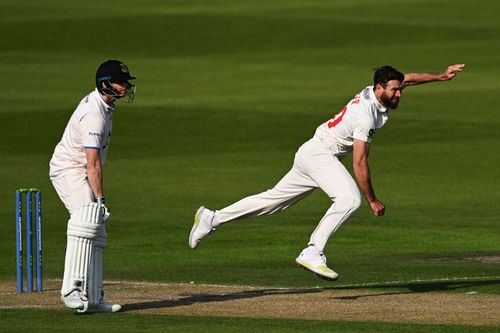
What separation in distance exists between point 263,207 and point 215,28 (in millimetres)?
28712

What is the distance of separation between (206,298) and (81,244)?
1459 mm

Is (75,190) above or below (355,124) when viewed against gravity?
below

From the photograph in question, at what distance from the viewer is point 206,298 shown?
456 inches

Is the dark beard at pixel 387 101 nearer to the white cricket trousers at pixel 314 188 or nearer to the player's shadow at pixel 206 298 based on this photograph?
the white cricket trousers at pixel 314 188

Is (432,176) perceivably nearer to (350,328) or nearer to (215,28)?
(350,328)

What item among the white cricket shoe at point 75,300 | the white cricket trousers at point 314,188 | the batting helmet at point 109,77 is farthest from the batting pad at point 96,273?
the white cricket trousers at point 314,188

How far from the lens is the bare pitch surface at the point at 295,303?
34.5ft

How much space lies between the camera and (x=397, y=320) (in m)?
10.3

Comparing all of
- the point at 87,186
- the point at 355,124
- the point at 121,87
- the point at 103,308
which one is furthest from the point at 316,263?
the point at 121,87

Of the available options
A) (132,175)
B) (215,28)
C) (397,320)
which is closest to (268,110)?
(132,175)

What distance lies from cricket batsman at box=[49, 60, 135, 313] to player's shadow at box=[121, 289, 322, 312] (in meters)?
0.36

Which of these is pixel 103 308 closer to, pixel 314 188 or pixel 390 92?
pixel 314 188

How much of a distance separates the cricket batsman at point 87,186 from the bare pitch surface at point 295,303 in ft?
1.49

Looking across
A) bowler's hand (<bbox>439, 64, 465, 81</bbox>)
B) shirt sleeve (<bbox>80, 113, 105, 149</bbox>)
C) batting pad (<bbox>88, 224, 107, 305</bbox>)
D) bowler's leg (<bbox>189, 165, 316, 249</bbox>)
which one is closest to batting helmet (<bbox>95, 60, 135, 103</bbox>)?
shirt sleeve (<bbox>80, 113, 105, 149</bbox>)
